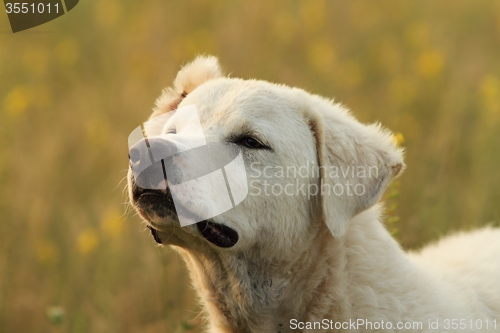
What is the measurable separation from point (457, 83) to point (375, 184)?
550 cm

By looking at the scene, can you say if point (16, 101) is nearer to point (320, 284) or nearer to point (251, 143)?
point (251, 143)

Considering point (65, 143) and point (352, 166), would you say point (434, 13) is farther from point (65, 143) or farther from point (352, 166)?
point (352, 166)

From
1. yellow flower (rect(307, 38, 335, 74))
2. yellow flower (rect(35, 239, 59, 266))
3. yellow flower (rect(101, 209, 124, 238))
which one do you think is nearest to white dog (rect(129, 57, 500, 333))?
yellow flower (rect(101, 209, 124, 238))

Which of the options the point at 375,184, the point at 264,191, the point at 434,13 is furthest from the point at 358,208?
the point at 434,13

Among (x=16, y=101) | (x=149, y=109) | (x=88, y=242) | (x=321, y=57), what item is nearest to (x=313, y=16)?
(x=321, y=57)

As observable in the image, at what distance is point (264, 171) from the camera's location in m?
3.12

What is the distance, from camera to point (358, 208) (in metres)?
3.12

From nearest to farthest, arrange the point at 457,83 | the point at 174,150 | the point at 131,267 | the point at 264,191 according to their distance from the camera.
A: the point at 174,150, the point at 264,191, the point at 131,267, the point at 457,83

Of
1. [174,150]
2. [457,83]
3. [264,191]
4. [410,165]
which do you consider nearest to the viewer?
[174,150]

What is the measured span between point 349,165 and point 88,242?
9.59 feet

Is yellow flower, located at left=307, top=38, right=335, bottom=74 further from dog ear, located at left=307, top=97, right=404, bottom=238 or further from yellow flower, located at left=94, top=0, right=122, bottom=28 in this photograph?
dog ear, located at left=307, top=97, right=404, bottom=238

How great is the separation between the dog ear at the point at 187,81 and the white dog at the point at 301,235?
1.38 feet

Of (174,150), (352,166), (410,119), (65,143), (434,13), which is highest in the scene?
(434,13)

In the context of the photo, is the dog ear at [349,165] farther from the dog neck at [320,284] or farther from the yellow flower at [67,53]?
the yellow flower at [67,53]
